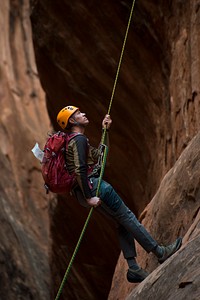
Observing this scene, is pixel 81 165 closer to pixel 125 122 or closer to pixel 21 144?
pixel 125 122

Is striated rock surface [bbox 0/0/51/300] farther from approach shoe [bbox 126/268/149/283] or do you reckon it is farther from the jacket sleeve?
the jacket sleeve

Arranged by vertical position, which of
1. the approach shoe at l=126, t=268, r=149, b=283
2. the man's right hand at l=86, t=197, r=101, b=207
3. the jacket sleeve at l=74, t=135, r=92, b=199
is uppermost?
the jacket sleeve at l=74, t=135, r=92, b=199

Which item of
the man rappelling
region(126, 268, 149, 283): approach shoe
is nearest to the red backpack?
the man rappelling

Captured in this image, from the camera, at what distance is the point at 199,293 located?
576 cm

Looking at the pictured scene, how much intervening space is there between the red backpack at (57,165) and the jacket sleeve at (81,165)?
147 millimetres

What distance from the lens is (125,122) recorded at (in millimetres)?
13219

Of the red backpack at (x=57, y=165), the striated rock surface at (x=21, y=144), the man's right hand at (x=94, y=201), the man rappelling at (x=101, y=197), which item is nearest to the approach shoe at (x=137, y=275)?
the man rappelling at (x=101, y=197)

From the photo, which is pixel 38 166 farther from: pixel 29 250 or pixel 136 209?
pixel 136 209

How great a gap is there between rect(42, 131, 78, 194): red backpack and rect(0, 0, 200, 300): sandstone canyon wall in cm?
126

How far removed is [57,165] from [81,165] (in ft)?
0.93

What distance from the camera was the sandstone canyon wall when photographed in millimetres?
8460

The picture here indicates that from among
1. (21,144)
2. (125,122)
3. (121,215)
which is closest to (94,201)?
(121,215)

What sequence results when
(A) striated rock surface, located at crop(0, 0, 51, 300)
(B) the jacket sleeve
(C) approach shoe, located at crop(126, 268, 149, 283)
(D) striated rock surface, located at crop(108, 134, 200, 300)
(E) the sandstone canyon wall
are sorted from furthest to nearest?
(A) striated rock surface, located at crop(0, 0, 51, 300)
(E) the sandstone canyon wall
(C) approach shoe, located at crop(126, 268, 149, 283)
(B) the jacket sleeve
(D) striated rock surface, located at crop(108, 134, 200, 300)

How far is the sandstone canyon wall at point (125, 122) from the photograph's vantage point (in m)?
8.46
